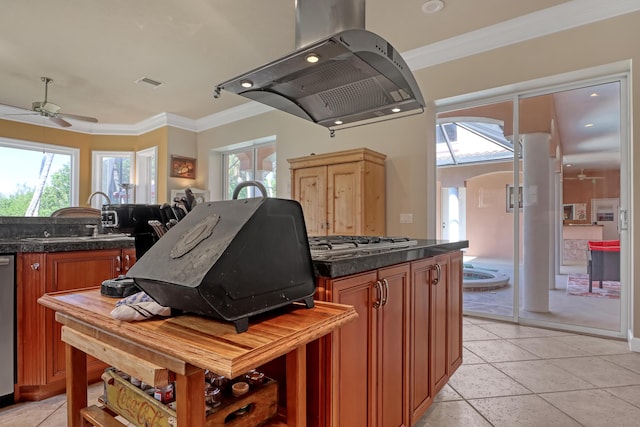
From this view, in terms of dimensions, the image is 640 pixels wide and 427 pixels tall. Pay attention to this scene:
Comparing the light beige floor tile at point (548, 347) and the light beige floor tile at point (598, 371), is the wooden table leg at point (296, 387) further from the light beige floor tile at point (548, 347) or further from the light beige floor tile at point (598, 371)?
the light beige floor tile at point (548, 347)

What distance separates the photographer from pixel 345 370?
43.8 inches

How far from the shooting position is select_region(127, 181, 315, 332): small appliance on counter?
74 cm

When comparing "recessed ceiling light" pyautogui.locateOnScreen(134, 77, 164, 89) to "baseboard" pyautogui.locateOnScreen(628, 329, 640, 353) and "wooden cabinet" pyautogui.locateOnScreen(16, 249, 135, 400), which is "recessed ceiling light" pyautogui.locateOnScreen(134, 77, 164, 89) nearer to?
"wooden cabinet" pyautogui.locateOnScreen(16, 249, 135, 400)

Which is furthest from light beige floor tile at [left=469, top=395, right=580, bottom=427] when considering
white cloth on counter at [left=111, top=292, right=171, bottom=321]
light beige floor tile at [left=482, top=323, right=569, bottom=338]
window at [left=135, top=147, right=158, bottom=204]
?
window at [left=135, top=147, right=158, bottom=204]

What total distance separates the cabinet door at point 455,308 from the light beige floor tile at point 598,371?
2.90 feet

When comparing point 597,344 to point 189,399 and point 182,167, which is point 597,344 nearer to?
point 189,399

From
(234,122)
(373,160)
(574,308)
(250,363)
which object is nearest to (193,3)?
(373,160)

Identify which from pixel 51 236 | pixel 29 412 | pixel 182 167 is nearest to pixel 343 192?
pixel 51 236

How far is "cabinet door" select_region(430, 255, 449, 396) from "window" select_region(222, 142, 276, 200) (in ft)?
13.1

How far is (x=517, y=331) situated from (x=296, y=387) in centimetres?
310

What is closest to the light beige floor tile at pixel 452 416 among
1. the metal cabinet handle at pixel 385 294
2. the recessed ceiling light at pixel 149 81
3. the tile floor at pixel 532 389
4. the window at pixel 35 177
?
the tile floor at pixel 532 389

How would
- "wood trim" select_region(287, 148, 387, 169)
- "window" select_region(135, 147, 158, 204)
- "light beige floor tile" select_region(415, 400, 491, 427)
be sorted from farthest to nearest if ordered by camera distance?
1. "window" select_region(135, 147, 158, 204)
2. "wood trim" select_region(287, 148, 387, 169)
3. "light beige floor tile" select_region(415, 400, 491, 427)

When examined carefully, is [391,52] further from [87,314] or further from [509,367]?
[509,367]

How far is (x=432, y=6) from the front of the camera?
299 cm
